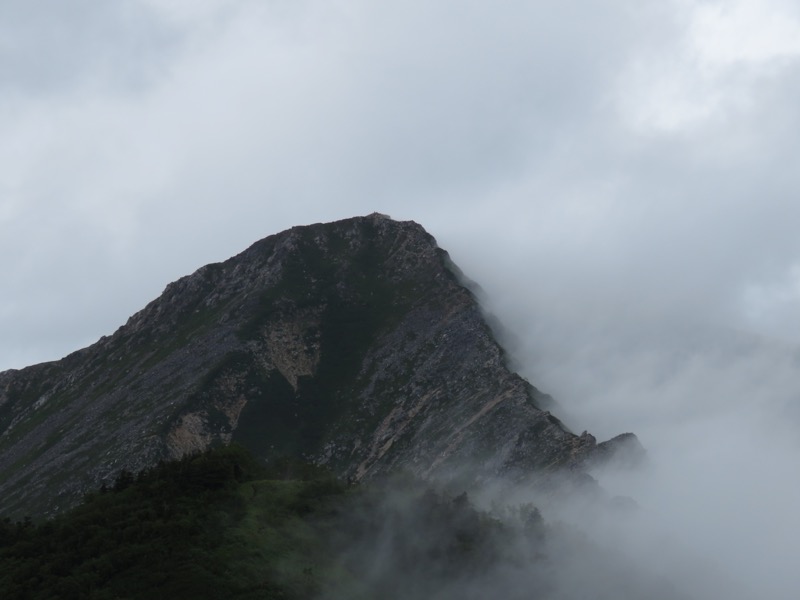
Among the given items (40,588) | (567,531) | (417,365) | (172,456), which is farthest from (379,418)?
(40,588)

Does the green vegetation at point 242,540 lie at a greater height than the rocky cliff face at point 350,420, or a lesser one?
lesser

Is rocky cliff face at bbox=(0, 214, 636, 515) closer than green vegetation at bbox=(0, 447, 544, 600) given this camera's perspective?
No

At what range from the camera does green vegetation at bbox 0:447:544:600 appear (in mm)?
76938

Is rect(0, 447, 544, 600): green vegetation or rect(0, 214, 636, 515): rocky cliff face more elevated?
rect(0, 214, 636, 515): rocky cliff face

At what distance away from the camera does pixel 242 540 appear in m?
82.0

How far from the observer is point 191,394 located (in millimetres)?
185500

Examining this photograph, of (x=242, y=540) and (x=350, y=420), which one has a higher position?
(x=350, y=420)

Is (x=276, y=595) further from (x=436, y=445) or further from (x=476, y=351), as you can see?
(x=476, y=351)

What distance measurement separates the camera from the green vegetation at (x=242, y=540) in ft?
252

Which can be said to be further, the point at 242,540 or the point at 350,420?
the point at 350,420

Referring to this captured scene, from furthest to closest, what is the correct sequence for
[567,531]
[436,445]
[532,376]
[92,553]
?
1. [532,376]
2. [436,445]
3. [567,531]
4. [92,553]

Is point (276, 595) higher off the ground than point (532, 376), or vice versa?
point (532, 376)

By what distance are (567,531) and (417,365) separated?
82010mm

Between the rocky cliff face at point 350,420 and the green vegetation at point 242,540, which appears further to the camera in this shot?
the rocky cliff face at point 350,420
